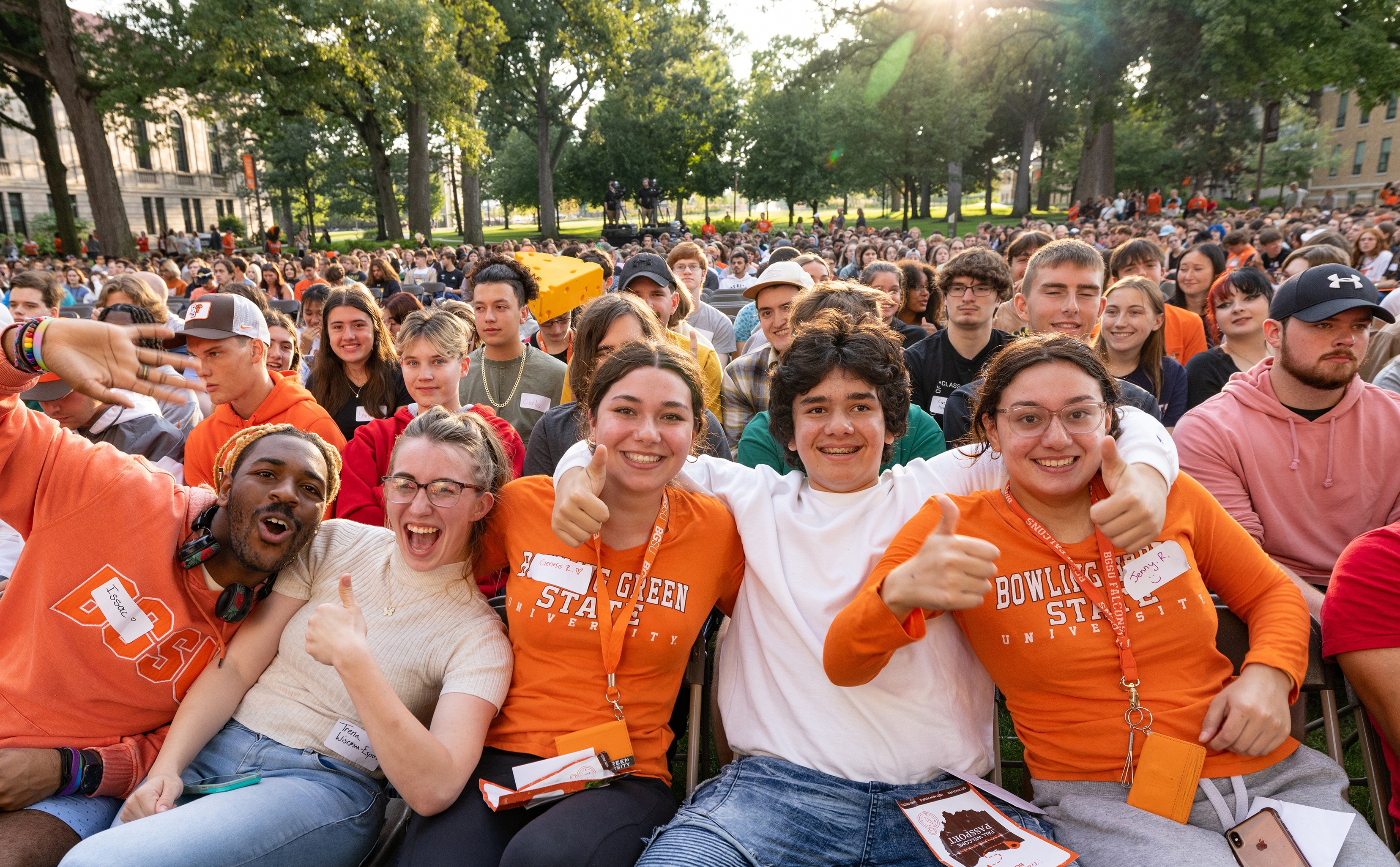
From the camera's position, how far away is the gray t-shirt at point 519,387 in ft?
14.7

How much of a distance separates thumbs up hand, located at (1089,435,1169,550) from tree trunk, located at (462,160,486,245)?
34583mm

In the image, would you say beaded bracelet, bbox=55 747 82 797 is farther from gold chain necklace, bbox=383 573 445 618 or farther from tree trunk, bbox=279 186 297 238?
tree trunk, bbox=279 186 297 238

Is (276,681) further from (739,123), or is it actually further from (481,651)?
(739,123)

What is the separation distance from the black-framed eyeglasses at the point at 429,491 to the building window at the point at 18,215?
51267mm

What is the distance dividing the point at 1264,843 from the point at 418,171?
1219 inches

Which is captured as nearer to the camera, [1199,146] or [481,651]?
[481,651]

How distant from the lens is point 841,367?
Result: 2.31 m

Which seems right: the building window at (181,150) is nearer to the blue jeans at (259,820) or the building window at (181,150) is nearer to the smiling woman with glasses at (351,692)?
the smiling woman with glasses at (351,692)

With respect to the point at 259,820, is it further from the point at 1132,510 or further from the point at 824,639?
the point at 1132,510

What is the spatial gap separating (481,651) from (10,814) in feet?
4.09

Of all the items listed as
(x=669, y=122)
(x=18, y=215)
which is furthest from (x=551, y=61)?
(x=18, y=215)

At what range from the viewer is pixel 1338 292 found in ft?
9.68

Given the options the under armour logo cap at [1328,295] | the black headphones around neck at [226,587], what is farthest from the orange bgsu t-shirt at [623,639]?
the under armour logo cap at [1328,295]

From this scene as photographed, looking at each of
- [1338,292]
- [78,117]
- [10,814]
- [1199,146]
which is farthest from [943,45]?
[10,814]
